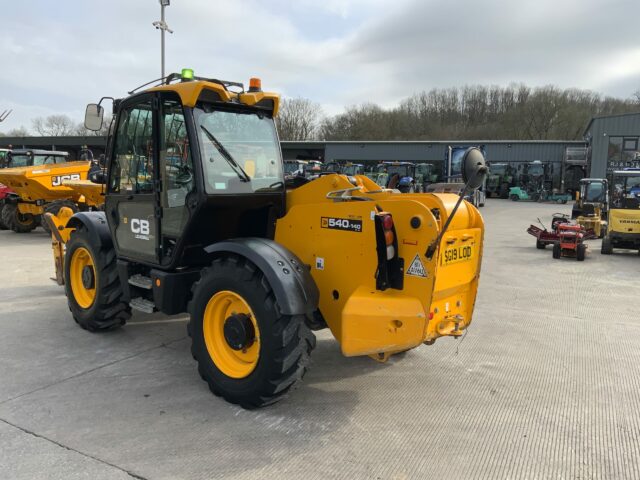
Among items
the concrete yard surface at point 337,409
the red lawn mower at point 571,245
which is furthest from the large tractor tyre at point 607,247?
the concrete yard surface at point 337,409

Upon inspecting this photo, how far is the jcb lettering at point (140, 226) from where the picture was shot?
4443mm

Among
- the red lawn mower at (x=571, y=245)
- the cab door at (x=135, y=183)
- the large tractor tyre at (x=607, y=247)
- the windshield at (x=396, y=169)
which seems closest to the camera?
the cab door at (x=135, y=183)

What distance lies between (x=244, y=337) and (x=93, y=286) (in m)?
2.51

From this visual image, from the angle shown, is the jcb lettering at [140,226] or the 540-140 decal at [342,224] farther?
the jcb lettering at [140,226]

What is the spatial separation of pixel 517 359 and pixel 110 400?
3.60m

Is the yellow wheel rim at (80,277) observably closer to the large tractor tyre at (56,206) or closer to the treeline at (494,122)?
the large tractor tyre at (56,206)

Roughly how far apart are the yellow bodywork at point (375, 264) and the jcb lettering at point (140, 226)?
4.04 ft

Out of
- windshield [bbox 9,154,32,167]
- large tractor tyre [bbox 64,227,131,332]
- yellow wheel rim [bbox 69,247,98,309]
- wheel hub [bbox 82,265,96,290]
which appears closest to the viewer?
large tractor tyre [bbox 64,227,131,332]

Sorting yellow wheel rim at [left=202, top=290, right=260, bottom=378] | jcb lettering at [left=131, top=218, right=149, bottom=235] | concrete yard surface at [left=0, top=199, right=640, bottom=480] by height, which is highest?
jcb lettering at [left=131, top=218, right=149, bottom=235]

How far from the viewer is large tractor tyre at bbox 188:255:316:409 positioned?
3330 millimetres

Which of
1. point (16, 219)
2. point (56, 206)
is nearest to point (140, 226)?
point (56, 206)

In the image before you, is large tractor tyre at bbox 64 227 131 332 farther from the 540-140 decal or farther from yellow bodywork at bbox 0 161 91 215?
yellow bodywork at bbox 0 161 91 215

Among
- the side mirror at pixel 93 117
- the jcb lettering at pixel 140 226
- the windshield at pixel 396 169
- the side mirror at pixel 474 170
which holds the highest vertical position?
the windshield at pixel 396 169

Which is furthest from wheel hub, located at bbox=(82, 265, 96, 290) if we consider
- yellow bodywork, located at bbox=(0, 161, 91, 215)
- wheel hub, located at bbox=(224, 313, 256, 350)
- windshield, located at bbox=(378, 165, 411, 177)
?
windshield, located at bbox=(378, 165, 411, 177)
